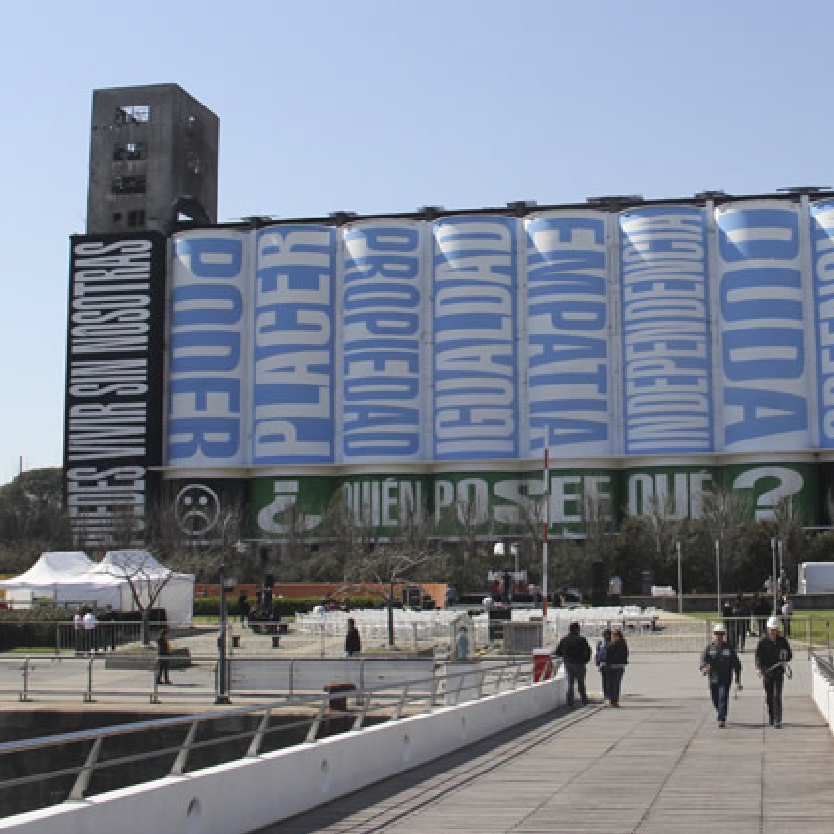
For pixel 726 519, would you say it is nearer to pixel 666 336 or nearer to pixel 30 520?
pixel 666 336

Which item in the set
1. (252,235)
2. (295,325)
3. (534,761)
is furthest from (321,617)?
(252,235)

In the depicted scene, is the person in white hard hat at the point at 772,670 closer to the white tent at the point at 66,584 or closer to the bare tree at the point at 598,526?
the white tent at the point at 66,584

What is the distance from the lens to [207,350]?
9669 cm

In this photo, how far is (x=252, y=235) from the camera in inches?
3920

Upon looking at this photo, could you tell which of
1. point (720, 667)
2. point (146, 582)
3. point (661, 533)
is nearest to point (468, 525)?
point (661, 533)

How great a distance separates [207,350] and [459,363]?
18.5 meters

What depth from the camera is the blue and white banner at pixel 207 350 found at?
96.1 meters

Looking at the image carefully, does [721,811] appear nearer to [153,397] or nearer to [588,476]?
[588,476]

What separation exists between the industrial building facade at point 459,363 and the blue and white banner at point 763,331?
0.15m

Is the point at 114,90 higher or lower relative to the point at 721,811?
higher

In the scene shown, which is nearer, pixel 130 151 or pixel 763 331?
pixel 763 331

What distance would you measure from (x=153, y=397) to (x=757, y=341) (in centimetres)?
4269

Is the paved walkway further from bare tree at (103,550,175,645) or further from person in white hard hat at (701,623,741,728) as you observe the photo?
bare tree at (103,550,175,645)

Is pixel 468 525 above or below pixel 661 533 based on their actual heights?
above
